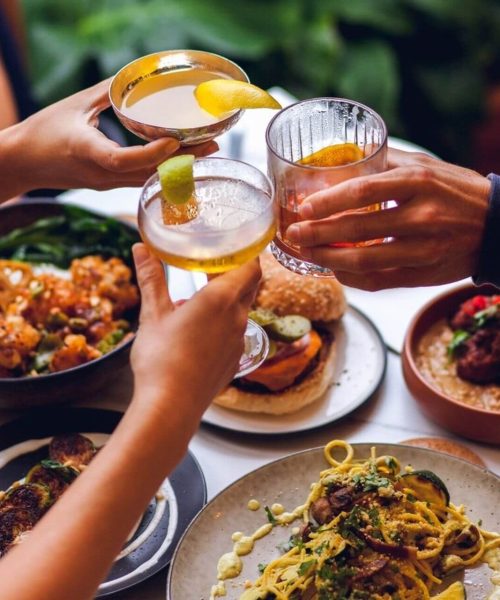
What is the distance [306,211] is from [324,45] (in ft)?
10.5

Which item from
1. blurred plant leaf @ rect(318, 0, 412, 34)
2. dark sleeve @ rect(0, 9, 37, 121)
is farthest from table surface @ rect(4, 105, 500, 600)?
blurred plant leaf @ rect(318, 0, 412, 34)

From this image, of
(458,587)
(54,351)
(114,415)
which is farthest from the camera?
(54,351)

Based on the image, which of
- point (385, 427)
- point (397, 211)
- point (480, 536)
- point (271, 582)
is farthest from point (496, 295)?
point (271, 582)

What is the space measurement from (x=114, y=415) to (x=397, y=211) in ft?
3.21

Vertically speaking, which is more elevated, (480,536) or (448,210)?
(448,210)

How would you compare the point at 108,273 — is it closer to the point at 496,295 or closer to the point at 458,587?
the point at 496,295

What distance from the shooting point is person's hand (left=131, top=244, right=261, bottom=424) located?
135 centimetres

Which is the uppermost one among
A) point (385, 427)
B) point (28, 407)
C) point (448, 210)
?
point (448, 210)

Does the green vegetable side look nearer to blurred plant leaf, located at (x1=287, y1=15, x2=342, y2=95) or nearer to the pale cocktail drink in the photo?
the pale cocktail drink

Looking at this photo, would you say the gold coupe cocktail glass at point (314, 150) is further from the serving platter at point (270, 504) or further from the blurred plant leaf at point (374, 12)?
the blurred plant leaf at point (374, 12)

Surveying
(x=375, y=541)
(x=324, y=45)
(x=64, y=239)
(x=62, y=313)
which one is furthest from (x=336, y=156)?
(x=324, y=45)

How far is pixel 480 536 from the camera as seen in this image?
71.4 inches

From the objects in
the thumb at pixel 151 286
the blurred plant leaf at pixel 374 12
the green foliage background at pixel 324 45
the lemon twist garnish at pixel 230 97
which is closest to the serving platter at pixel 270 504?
the thumb at pixel 151 286

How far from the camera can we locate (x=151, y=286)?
4.69 ft
